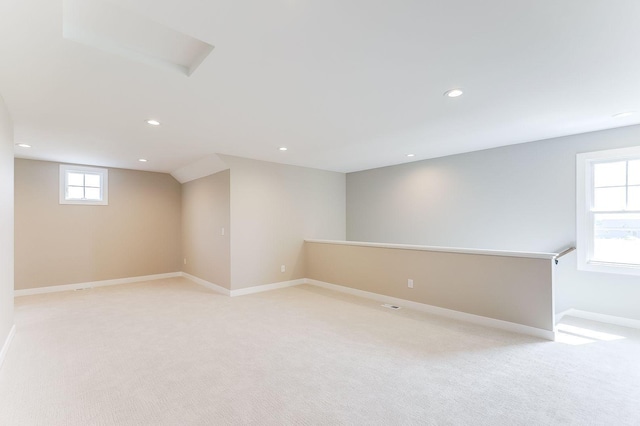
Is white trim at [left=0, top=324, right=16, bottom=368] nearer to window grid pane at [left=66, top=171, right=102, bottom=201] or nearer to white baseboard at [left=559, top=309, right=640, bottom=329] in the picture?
window grid pane at [left=66, top=171, right=102, bottom=201]

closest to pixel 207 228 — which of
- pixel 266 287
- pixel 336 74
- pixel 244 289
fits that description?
pixel 244 289

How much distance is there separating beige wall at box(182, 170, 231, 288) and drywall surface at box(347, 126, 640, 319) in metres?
3.09

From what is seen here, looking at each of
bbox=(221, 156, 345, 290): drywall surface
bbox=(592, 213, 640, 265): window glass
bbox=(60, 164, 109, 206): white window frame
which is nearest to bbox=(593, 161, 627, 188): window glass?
bbox=(592, 213, 640, 265): window glass

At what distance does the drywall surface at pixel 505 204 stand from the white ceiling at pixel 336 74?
453 millimetres

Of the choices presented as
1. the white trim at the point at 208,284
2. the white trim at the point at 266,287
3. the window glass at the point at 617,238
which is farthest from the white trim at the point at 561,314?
the white trim at the point at 208,284

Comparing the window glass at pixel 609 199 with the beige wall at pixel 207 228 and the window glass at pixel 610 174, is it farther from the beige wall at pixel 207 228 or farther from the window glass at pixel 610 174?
the beige wall at pixel 207 228

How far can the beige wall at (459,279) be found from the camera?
3264 mm

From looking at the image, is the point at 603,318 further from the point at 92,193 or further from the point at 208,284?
the point at 92,193

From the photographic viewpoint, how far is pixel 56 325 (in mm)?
3699

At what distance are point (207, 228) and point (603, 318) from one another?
245 inches

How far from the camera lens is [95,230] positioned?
5.93 meters

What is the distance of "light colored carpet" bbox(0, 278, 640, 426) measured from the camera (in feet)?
6.48

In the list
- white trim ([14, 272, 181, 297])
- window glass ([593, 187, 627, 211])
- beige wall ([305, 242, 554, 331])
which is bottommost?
white trim ([14, 272, 181, 297])

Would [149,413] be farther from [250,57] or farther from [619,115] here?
[619,115]
